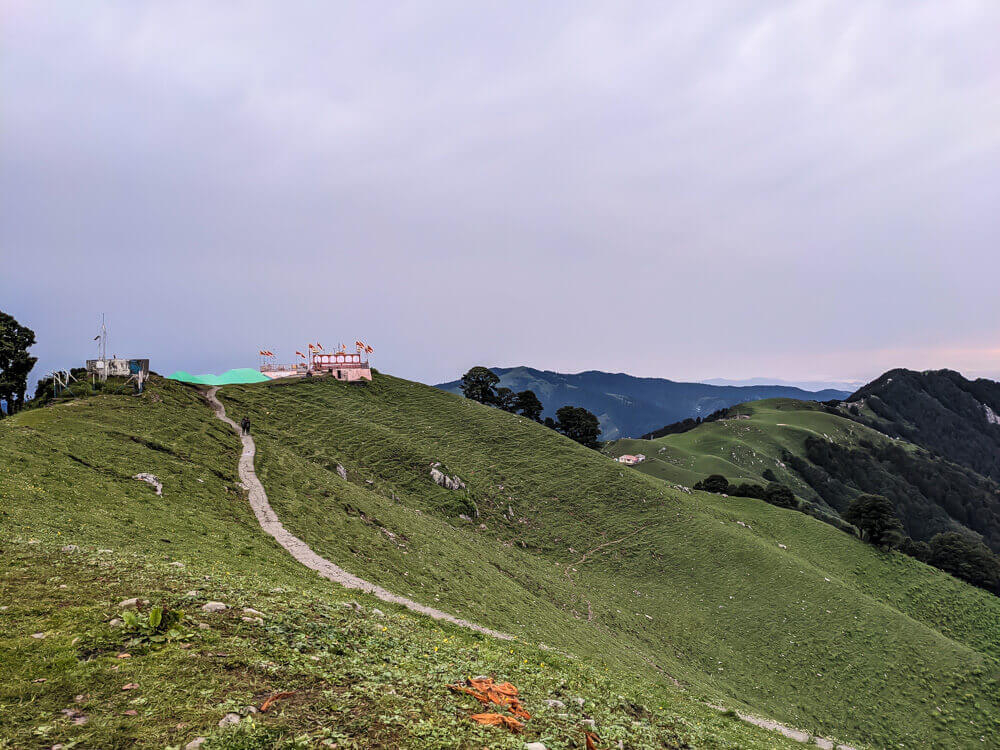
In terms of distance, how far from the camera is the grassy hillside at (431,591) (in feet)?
26.2

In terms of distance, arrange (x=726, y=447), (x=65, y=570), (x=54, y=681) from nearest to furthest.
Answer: (x=54, y=681)
(x=65, y=570)
(x=726, y=447)

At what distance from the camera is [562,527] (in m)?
50.6

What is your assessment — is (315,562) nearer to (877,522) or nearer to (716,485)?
(877,522)

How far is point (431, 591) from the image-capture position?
82.1ft

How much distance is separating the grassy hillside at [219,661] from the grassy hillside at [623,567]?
822 cm

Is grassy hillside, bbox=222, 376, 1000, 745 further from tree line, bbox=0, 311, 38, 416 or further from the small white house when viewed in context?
the small white house

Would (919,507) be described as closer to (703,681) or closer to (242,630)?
(703,681)

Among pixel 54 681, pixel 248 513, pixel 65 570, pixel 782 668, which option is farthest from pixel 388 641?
pixel 782 668

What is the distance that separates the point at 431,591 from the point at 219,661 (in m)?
18.1

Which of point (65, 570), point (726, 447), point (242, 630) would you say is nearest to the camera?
point (242, 630)

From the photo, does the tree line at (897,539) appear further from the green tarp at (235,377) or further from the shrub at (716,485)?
the green tarp at (235,377)

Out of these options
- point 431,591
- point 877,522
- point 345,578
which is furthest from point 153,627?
point 877,522

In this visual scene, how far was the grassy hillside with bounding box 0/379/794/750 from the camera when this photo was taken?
6699 millimetres

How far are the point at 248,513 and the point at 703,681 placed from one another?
108 ft
